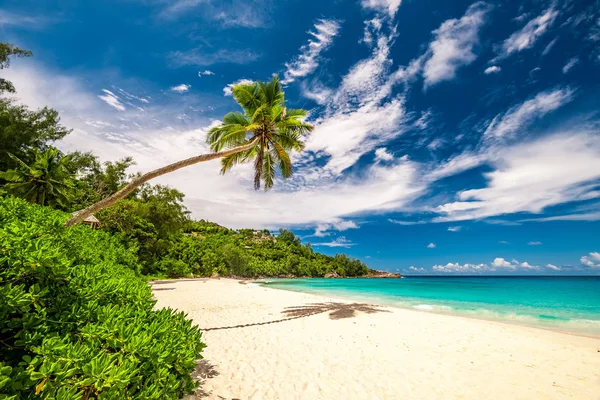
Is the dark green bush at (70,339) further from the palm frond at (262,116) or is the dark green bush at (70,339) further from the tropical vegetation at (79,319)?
the palm frond at (262,116)

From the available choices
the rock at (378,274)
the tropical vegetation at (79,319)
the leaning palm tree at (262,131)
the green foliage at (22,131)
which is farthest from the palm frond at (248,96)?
the rock at (378,274)

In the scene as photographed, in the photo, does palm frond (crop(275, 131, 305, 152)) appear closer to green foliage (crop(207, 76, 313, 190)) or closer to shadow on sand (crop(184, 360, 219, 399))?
green foliage (crop(207, 76, 313, 190))

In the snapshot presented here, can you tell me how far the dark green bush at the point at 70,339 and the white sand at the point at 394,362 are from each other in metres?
2.44

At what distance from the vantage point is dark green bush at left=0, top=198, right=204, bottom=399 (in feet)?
4.82

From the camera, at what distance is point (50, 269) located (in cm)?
199

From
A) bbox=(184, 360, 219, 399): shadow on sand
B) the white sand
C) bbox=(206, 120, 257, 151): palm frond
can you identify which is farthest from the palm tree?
bbox=(184, 360, 219, 399): shadow on sand

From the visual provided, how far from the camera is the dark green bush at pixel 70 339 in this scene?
1.47 m

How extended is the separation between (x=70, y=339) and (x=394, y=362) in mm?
5969

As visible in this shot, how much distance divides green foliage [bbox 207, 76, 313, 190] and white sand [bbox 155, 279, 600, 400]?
7.19 meters

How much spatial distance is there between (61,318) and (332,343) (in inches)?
254

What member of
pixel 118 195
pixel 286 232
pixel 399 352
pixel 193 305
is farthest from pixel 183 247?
pixel 286 232

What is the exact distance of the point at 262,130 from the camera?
37.3 feet

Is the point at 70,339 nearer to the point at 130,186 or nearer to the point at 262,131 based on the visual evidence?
the point at 130,186

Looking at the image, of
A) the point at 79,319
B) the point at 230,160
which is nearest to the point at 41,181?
the point at 230,160
